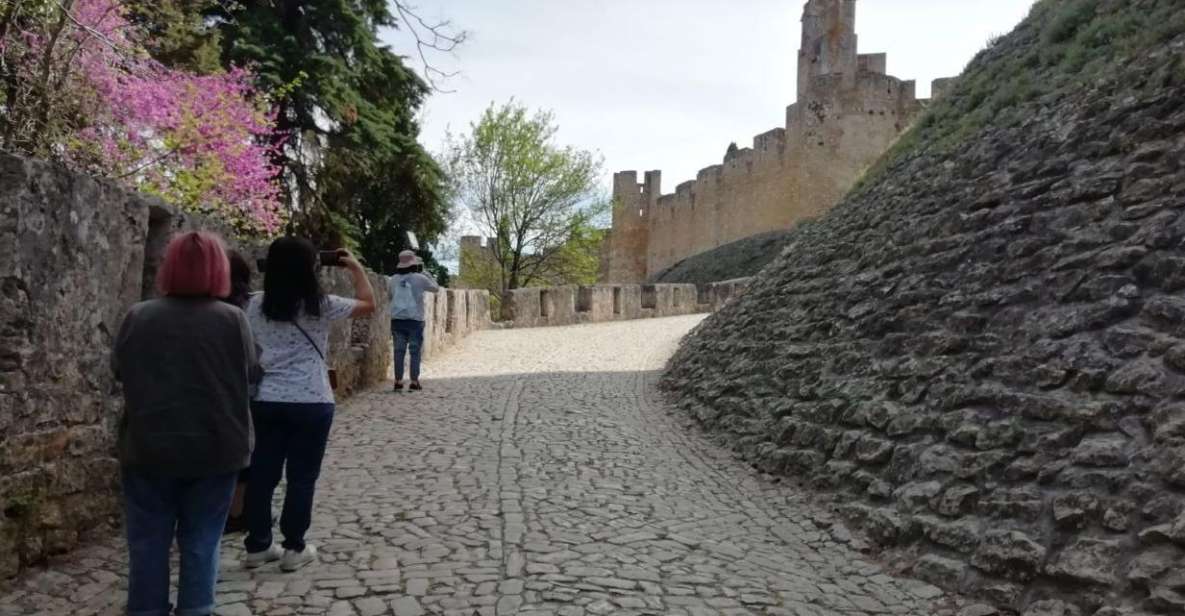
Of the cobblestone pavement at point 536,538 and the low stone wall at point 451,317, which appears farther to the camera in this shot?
the low stone wall at point 451,317

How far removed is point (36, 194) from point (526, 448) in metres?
4.17

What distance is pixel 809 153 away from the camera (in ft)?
115

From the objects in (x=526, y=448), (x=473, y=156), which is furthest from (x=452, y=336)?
(x=473, y=156)

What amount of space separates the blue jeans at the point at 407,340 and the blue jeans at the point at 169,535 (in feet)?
22.1

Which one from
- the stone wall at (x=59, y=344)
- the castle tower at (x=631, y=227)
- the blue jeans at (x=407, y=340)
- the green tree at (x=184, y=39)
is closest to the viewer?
the stone wall at (x=59, y=344)

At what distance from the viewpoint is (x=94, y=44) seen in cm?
947

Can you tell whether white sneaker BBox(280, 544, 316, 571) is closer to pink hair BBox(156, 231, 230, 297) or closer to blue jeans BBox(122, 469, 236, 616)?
blue jeans BBox(122, 469, 236, 616)

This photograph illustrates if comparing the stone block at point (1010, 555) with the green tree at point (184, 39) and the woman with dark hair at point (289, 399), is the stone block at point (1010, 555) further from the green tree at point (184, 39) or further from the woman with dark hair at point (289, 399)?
the green tree at point (184, 39)

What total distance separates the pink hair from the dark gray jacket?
0.05 m

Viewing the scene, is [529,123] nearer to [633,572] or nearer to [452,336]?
[452,336]

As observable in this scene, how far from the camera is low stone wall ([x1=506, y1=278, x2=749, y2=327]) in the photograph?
2141 centimetres

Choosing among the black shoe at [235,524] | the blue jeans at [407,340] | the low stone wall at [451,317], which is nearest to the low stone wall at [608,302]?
the low stone wall at [451,317]

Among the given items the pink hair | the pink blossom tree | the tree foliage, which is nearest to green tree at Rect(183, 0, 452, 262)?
the tree foliage

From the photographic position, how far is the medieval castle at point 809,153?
34.3 m
